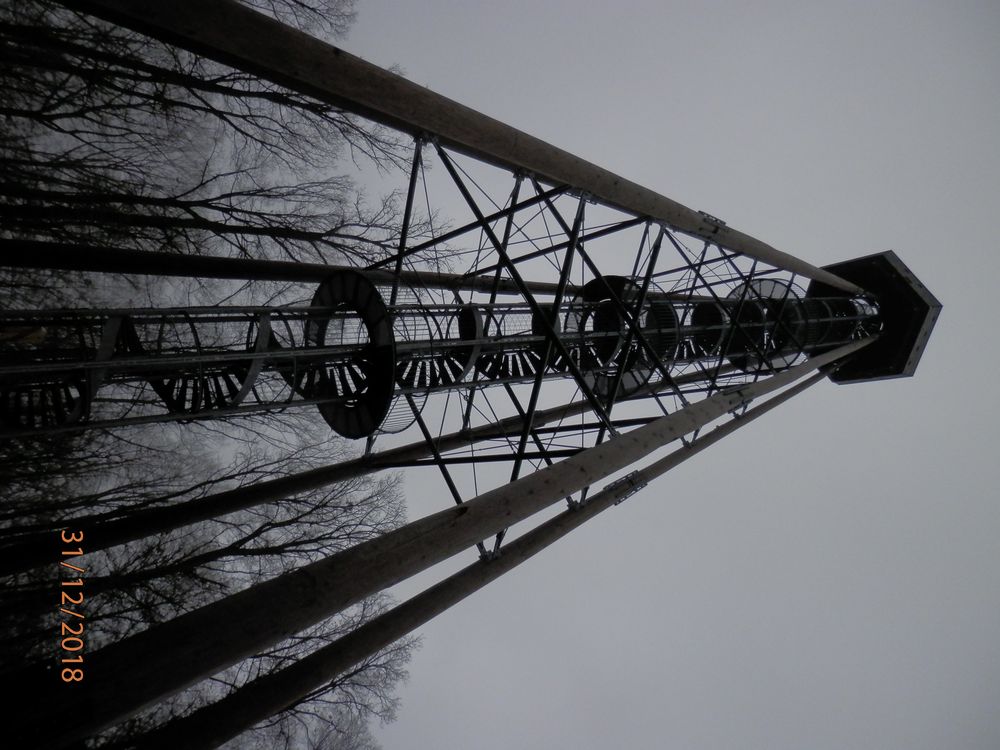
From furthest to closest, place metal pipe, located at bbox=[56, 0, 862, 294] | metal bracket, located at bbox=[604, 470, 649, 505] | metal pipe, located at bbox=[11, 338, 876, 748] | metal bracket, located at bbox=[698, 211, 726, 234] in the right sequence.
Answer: metal bracket, located at bbox=[698, 211, 726, 234]
metal bracket, located at bbox=[604, 470, 649, 505]
metal pipe, located at bbox=[56, 0, 862, 294]
metal pipe, located at bbox=[11, 338, 876, 748]

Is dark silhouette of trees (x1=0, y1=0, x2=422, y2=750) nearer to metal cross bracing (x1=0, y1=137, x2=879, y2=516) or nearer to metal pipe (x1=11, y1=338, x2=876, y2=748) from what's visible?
metal cross bracing (x1=0, y1=137, x2=879, y2=516)

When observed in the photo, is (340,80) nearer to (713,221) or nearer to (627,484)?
(627,484)

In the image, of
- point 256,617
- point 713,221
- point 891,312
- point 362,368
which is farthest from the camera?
point 891,312

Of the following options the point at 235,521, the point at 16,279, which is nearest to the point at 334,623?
the point at 235,521

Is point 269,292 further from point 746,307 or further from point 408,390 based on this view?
point 746,307

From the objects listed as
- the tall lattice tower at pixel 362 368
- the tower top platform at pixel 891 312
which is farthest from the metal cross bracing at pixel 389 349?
the tower top platform at pixel 891 312

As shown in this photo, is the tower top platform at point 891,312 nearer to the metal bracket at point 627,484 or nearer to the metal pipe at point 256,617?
the metal bracket at point 627,484

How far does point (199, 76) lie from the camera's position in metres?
7.30

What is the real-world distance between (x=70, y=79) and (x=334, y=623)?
8592 millimetres

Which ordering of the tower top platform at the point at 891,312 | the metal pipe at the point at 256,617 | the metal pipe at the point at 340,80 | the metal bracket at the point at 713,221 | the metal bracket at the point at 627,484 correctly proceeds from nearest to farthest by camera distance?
1. the metal pipe at the point at 256,617
2. the metal pipe at the point at 340,80
3. the metal bracket at the point at 627,484
4. the metal bracket at the point at 713,221
5. the tower top platform at the point at 891,312
